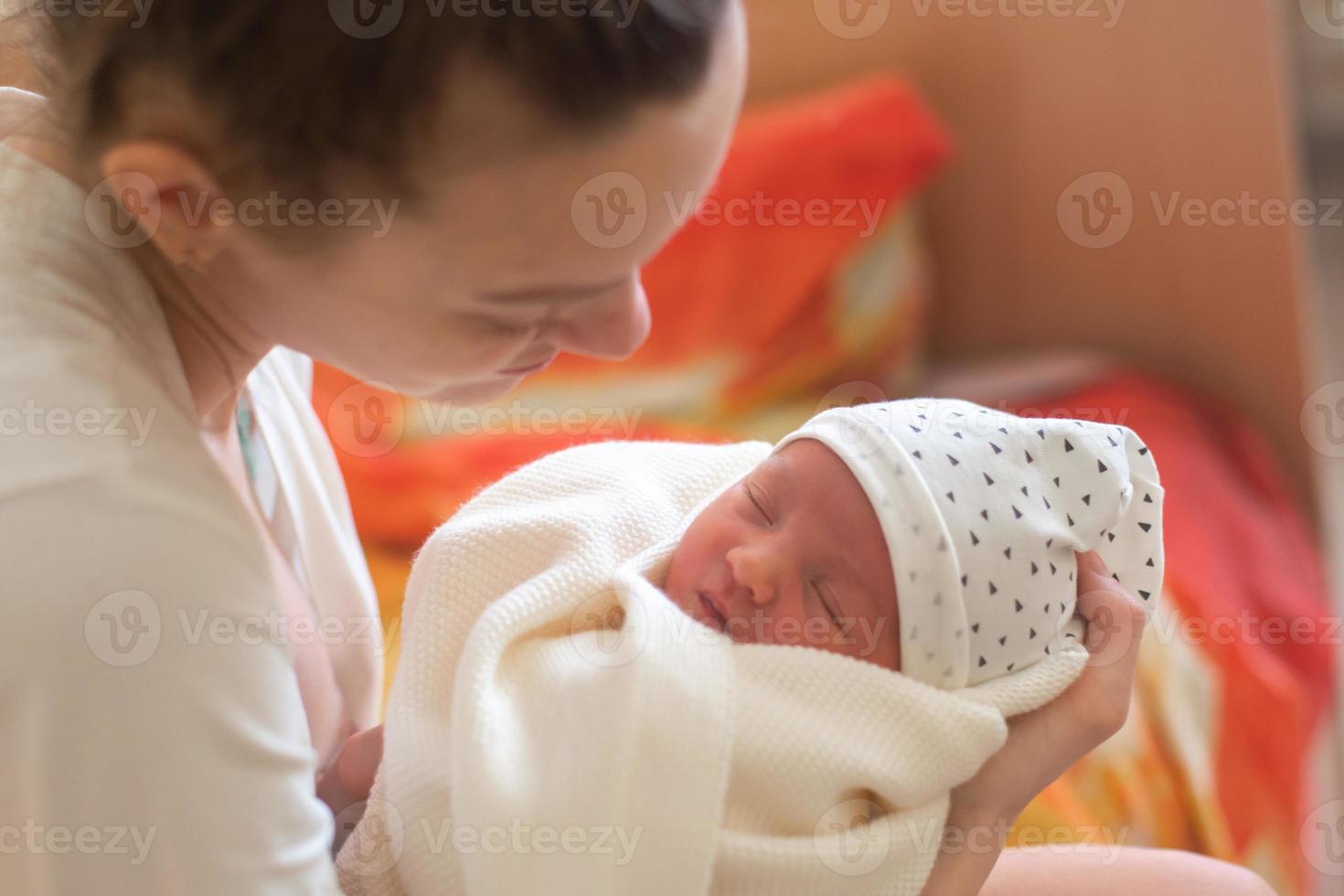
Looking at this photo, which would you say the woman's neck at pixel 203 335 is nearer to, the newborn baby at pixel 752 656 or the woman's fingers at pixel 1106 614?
the newborn baby at pixel 752 656

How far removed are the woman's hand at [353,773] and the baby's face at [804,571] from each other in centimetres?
25

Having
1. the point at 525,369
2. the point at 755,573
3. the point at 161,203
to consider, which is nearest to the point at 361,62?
the point at 161,203

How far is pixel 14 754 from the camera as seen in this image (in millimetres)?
592

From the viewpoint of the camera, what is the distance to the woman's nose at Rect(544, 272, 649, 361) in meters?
0.75

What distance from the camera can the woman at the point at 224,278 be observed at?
59cm

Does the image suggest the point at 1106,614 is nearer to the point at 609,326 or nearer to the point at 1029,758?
the point at 1029,758

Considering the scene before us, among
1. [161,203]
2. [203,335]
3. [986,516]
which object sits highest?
[161,203]

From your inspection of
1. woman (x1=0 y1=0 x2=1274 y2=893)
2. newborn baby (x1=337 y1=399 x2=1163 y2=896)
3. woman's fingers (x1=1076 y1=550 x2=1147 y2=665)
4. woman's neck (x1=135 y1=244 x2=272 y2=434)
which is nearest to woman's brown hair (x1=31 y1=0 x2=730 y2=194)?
woman (x1=0 y1=0 x2=1274 y2=893)

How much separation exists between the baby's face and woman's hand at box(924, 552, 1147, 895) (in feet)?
0.33

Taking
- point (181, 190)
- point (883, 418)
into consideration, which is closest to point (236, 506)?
point (181, 190)

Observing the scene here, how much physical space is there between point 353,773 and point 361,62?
524mm

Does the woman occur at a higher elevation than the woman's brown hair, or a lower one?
lower

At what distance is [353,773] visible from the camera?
0.87 m

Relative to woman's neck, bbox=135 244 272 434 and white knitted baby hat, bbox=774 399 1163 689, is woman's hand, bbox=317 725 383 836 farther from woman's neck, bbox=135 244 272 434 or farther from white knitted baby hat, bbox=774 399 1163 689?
white knitted baby hat, bbox=774 399 1163 689
